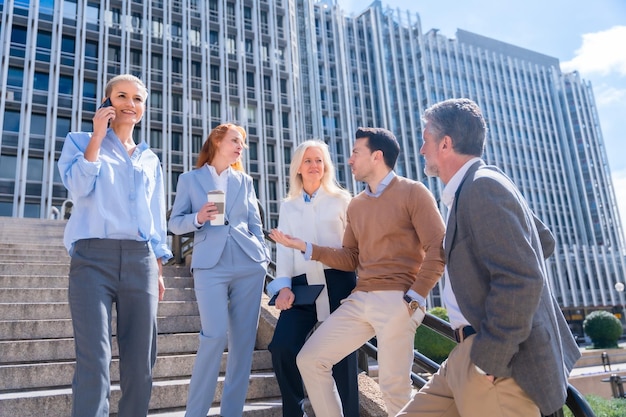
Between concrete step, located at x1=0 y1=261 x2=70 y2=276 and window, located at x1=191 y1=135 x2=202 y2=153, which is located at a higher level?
window, located at x1=191 y1=135 x2=202 y2=153

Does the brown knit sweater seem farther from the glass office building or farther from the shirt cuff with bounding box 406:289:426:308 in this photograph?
the glass office building

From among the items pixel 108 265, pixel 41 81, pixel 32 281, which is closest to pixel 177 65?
pixel 41 81

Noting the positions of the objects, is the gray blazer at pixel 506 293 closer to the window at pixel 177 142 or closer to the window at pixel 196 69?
the window at pixel 177 142

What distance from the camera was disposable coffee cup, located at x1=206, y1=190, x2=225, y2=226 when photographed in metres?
3.32

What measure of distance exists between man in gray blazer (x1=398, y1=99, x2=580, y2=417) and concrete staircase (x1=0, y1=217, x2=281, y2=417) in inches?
87.1

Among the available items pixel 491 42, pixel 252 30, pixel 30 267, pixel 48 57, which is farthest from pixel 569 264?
pixel 30 267

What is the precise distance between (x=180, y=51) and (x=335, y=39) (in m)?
17.5

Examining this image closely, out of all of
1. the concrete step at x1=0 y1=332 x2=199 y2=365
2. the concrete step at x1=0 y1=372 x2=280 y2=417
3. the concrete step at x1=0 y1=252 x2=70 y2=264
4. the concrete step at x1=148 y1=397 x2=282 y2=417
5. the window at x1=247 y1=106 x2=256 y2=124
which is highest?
the window at x1=247 y1=106 x2=256 y2=124

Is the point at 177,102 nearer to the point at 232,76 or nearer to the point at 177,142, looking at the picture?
the point at 177,142

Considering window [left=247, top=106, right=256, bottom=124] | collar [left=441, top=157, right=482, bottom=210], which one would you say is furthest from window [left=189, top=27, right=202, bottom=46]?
collar [left=441, top=157, right=482, bottom=210]

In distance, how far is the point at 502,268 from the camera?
174 centimetres

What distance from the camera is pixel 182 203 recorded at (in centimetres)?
372

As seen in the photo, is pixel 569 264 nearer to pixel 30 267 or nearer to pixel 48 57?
pixel 48 57

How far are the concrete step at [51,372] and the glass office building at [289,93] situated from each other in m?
29.1
